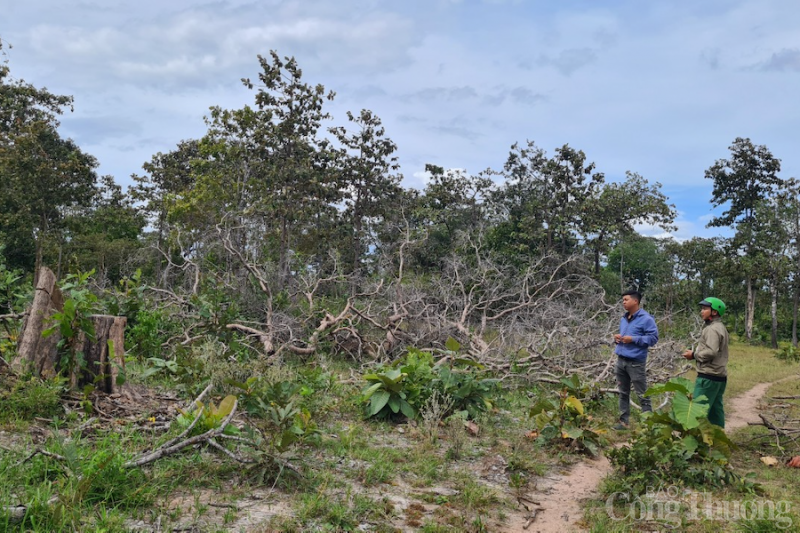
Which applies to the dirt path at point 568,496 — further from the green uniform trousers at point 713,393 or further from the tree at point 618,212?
the tree at point 618,212

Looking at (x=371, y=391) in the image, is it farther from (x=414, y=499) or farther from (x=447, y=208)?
(x=447, y=208)

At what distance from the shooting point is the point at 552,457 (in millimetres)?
5305

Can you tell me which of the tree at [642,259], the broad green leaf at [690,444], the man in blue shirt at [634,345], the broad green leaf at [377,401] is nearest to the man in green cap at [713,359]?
the man in blue shirt at [634,345]

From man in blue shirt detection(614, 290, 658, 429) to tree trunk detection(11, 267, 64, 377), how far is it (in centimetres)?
594

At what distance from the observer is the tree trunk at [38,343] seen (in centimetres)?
500

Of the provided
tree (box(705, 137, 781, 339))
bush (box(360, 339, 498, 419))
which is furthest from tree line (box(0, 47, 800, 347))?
bush (box(360, 339, 498, 419))

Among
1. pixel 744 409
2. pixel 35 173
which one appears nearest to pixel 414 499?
pixel 744 409

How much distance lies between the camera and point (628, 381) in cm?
641

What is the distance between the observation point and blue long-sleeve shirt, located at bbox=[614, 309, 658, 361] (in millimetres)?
6078

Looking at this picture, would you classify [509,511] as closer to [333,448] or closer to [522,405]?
[333,448]

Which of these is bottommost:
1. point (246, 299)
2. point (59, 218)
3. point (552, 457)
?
point (552, 457)

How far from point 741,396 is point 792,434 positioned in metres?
4.18

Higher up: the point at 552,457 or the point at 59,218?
the point at 59,218

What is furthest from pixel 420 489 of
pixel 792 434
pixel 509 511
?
pixel 792 434
